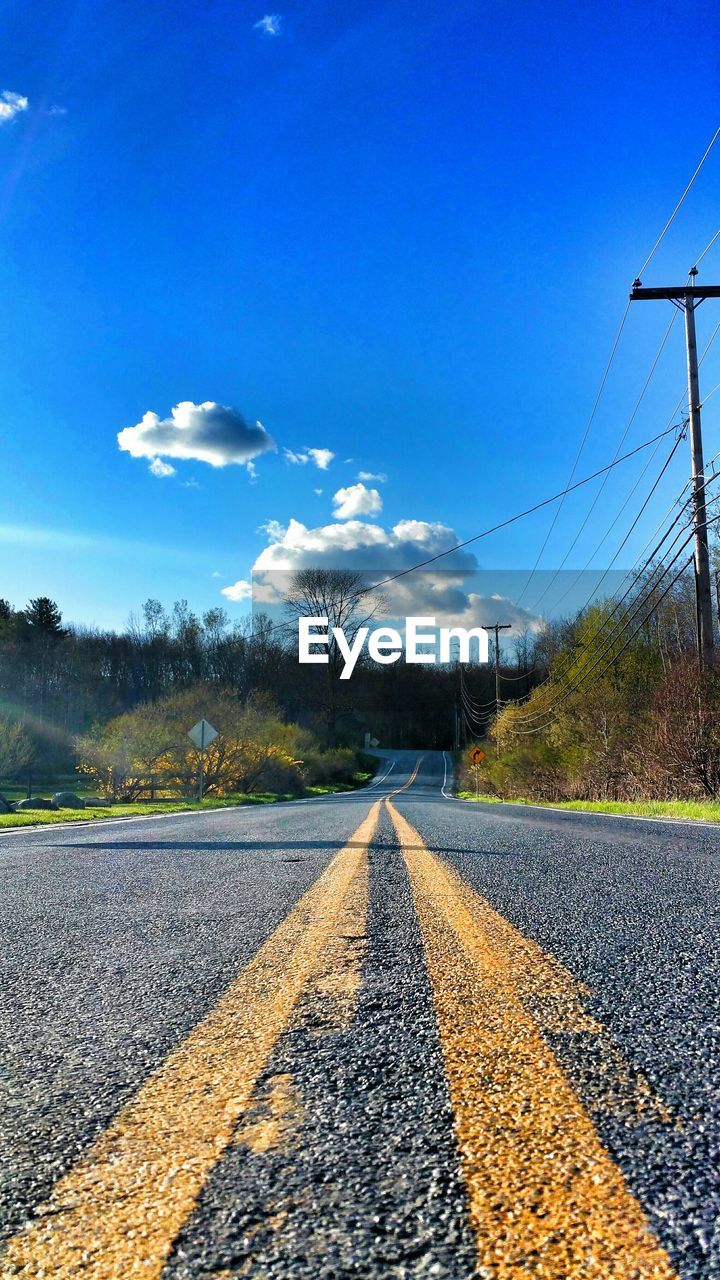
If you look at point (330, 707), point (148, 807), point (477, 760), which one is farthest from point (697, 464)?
point (330, 707)

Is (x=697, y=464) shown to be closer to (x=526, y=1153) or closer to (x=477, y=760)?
(x=526, y=1153)

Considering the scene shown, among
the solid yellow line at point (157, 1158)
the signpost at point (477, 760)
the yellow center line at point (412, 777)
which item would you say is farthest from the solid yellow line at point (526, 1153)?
the yellow center line at point (412, 777)

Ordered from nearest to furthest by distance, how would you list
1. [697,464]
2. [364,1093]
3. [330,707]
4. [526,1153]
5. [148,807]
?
[526,1153], [364,1093], [697,464], [148,807], [330,707]

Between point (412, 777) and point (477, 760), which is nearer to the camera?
point (477, 760)

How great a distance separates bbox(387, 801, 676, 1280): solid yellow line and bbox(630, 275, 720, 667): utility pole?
44.3 feet

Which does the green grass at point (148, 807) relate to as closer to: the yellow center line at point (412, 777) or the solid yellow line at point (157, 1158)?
the yellow center line at point (412, 777)

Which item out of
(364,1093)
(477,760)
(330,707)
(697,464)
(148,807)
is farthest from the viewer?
(330,707)

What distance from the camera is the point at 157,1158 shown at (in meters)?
0.98

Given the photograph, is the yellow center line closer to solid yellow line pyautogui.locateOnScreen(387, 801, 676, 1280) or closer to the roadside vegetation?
the roadside vegetation

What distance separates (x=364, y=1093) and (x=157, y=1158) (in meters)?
0.36

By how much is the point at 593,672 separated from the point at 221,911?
2425 cm

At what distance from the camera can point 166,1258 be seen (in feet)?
2.54

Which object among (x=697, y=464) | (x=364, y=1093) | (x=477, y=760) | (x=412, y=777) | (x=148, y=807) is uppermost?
(x=697, y=464)

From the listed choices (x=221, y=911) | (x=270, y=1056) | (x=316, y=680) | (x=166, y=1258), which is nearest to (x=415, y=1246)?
(x=166, y=1258)
